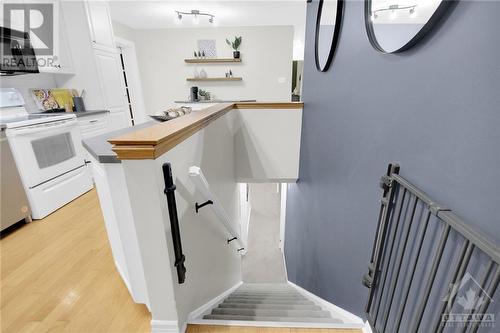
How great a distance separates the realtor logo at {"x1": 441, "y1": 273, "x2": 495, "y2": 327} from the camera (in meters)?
0.56

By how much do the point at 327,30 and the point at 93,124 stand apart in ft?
10.1

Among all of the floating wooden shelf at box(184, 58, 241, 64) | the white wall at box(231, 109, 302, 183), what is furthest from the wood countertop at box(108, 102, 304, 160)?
the floating wooden shelf at box(184, 58, 241, 64)

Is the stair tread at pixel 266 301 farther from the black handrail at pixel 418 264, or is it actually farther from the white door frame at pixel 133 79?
the white door frame at pixel 133 79

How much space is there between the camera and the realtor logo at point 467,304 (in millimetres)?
558

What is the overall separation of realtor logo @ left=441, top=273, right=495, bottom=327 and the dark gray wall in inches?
5.9

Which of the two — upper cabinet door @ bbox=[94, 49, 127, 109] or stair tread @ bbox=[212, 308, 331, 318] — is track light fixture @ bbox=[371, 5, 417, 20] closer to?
stair tread @ bbox=[212, 308, 331, 318]

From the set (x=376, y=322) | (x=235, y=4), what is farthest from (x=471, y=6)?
(x=235, y=4)

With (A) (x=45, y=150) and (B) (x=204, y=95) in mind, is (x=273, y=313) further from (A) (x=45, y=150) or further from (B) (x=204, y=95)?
(B) (x=204, y=95)

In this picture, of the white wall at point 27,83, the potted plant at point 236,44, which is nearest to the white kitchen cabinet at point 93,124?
the white wall at point 27,83

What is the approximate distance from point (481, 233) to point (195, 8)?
475cm

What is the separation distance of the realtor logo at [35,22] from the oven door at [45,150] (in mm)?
1121

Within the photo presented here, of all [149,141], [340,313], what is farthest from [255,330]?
[149,141]

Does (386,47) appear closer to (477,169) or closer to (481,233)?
(477,169)

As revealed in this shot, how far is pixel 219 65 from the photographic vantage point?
18.4ft
